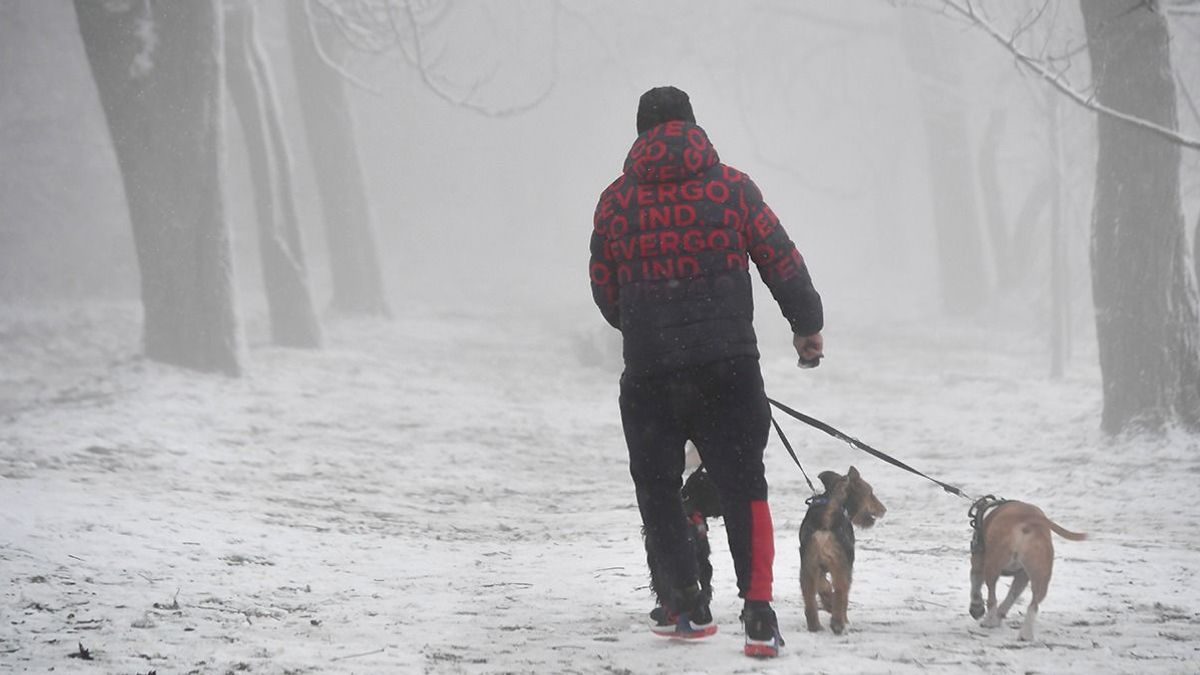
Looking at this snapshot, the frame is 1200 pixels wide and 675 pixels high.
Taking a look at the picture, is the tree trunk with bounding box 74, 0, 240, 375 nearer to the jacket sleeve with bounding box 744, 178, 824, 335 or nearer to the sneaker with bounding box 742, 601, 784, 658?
the jacket sleeve with bounding box 744, 178, 824, 335

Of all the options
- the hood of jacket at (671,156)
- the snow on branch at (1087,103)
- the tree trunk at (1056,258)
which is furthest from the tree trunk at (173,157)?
the tree trunk at (1056,258)

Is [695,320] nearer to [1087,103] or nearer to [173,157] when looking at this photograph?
[1087,103]

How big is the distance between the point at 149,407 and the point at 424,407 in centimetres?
360

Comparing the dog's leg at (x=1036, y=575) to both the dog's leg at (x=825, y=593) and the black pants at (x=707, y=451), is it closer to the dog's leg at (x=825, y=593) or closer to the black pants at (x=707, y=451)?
the dog's leg at (x=825, y=593)

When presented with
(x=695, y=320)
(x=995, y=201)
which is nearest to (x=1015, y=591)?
(x=695, y=320)

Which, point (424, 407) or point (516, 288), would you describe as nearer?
point (424, 407)

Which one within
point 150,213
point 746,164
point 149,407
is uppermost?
point 746,164

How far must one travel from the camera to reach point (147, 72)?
1130 centimetres

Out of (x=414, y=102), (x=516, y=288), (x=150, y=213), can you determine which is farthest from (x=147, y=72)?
(x=414, y=102)

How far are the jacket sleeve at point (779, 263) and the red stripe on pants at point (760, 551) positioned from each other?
68 centimetres

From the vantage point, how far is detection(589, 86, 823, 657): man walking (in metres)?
3.87

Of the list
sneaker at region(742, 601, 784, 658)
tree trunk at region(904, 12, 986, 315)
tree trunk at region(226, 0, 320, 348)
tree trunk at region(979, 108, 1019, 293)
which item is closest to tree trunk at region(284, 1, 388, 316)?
tree trunk at region(226, 0, 320, 348)

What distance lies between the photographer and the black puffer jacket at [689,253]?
3.86m

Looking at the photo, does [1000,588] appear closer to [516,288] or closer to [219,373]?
[219,373]
